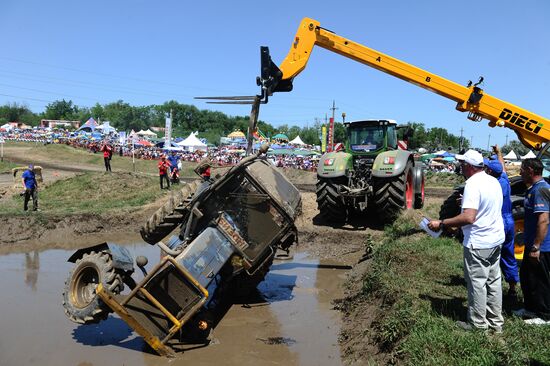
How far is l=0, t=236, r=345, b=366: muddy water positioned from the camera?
15.5 feet

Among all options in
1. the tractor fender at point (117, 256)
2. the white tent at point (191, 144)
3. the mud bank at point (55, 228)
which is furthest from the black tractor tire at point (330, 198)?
the white tent at point (191, 144)

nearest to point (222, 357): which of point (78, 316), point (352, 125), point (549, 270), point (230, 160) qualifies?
point (78, 316)

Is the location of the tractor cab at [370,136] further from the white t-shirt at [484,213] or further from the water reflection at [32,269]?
the water reflection at [32,269]

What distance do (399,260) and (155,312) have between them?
3.64 m

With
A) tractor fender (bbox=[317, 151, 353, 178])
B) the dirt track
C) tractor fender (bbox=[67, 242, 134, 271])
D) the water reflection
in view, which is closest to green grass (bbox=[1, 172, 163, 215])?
the dirt track

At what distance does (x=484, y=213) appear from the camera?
3910 mm

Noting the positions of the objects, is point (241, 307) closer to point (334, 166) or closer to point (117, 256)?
point (117, 256)

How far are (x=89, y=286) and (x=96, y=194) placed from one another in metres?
10.5

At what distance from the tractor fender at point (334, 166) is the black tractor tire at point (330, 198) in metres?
0.15

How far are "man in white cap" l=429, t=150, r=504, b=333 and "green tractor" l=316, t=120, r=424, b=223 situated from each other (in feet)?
18.2

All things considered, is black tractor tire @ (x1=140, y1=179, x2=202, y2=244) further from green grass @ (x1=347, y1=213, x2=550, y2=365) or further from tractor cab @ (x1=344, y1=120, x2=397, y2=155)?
tractor cab @ (x1=344, y1=120, x2=397, y2=155)

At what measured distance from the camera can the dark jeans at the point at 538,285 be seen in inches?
163

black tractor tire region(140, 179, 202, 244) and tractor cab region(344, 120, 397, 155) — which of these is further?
tractor cab region(344, 120, 397, 155)

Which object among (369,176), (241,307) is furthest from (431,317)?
(369,176)
